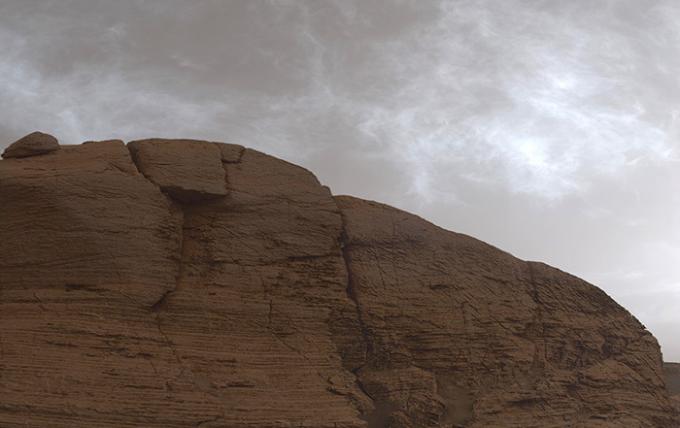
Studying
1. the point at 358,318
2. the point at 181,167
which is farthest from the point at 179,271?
the point at 358,318

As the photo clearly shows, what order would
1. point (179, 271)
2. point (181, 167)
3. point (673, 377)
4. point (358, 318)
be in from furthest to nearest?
1. point (673, 377)
2. point (358, 318)
3. point (181, 167)
4. point (179, 271)

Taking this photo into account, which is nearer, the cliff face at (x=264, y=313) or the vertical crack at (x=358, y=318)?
→ the cliff face at (x=264, y=313)

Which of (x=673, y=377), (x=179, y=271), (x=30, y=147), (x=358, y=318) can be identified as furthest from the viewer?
(x=673, y=377)

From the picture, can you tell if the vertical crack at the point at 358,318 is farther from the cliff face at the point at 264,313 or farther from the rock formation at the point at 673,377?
the rock formation at the point at 673,377

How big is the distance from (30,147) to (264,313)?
18.1 feet

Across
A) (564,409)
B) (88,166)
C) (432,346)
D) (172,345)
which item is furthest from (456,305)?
(88,166)

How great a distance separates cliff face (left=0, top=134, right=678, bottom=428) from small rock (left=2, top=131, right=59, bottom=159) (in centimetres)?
4

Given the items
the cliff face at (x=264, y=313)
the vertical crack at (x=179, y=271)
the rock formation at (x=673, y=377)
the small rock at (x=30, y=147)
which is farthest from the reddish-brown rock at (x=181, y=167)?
the rock formation at (x=673, y=377)

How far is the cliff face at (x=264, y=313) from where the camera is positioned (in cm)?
1355

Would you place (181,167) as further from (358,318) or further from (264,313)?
(358,318)

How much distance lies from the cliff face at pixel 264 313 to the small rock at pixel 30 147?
45 millimetres

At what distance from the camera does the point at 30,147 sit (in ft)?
51.5

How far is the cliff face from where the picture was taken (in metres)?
13.5

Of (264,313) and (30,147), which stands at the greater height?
(30,147)
